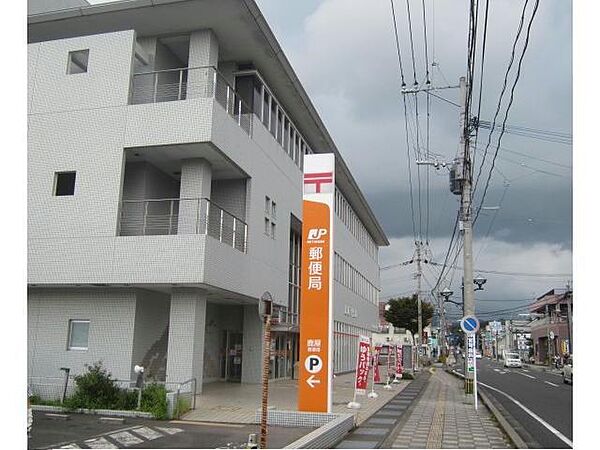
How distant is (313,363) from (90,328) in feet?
24.5

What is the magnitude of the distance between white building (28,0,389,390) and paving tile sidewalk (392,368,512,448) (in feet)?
20.8

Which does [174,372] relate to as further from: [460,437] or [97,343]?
[460,437]

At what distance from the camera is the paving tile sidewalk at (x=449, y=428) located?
984cm

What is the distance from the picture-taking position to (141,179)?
682 inches

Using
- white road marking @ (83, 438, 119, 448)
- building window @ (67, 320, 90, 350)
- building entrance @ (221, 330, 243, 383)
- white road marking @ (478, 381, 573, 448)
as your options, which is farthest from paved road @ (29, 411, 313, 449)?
building entrance @ (221, 330, 243, 383)

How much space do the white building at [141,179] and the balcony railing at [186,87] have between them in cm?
5

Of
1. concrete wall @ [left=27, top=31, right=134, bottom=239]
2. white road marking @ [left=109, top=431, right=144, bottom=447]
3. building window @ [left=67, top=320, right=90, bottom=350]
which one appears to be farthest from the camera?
building window @ [left=67, top=320, right=90, bottom=350]

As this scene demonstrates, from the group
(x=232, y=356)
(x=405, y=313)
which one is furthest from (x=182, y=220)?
(x=405, y=313)

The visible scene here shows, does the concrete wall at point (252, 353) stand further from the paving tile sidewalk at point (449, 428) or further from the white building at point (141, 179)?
the paving tile sidewalk at point (449, 428)

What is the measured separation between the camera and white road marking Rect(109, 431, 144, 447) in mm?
9456

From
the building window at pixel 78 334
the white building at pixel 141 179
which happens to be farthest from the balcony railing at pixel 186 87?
the building window at pixel 78 334

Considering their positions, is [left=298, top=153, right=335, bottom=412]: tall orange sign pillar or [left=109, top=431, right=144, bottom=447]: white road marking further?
[left=298, top=153, right=335, bottom=412]: tall orange sign pillar

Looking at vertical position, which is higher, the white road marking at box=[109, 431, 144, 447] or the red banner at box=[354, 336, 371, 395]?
the red banner at box=[354, 336, 371, 395]

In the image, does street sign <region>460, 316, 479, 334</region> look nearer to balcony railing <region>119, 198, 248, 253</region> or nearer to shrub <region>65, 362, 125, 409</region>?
balcony railing <region>119, 198, 248, 253</region>
